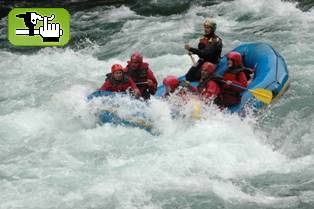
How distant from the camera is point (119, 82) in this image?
9266 millimetres

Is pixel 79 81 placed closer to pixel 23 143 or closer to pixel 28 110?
pixel 28 110

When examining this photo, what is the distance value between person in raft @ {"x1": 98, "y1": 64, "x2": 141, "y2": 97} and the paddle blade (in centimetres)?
174

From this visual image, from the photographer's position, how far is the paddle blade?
895cm

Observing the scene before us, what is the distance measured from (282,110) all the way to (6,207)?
14.9 feet

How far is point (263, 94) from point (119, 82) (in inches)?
86.6

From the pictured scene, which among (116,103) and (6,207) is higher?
(116,103)

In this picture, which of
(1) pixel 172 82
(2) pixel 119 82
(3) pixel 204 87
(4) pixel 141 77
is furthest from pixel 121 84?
(3) pixel 204 87

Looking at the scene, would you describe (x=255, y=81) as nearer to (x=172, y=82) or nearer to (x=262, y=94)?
(x=262, y=94)

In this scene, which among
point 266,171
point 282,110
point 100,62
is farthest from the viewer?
point 100,62

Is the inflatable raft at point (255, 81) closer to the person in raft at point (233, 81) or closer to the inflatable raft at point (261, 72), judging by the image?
the inflatable raft at point (261, 72)

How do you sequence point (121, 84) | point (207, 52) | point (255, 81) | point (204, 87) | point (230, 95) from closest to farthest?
point (204, 87) < point (230, 95) < point (121, 84) < point (255, 81) < point (207, 52)

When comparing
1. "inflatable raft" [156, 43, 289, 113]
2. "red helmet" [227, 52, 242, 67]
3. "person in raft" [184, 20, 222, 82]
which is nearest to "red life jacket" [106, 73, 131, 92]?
"inflatable raft" [156, 43, 289, 113]

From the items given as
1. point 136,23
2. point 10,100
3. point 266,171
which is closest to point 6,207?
point 266,171

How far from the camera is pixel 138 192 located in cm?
715
